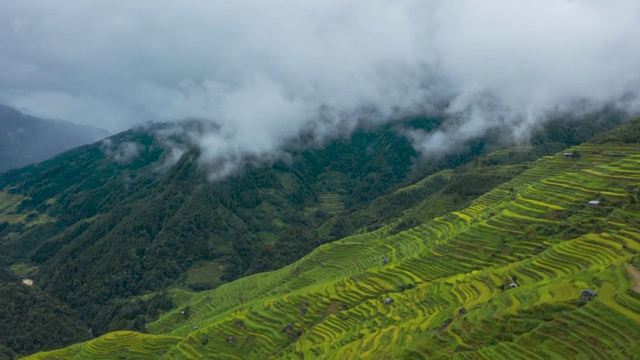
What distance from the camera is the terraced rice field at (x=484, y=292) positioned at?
3781 cm

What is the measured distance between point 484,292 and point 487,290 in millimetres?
656

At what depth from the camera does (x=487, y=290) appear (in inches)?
2153

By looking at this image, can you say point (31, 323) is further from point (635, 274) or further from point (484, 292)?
point (635, 274)

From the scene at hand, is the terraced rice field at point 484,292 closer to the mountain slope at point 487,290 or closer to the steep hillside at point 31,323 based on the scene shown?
the mountain slope at point 487,290

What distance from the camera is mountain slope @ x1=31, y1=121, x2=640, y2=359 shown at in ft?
124

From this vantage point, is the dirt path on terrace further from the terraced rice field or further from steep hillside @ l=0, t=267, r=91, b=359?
steep hillside @ l=0, t=267, r=91, b=359

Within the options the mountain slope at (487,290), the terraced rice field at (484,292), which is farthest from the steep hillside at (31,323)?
the terraced rice field at (484,292)

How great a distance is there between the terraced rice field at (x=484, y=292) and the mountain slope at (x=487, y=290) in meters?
0.17

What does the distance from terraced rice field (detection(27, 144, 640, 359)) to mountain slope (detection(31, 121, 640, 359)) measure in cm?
17

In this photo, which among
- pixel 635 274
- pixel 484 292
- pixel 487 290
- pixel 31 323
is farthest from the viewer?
pixel 31 323

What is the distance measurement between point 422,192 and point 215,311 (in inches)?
4045

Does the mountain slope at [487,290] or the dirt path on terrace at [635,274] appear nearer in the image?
the mountain slope at [487,290]

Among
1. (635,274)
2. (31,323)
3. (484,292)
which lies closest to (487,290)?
(484,292)

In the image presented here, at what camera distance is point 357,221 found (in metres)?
175
